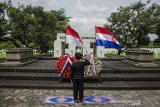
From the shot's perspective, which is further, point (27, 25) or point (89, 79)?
point (27, 25)

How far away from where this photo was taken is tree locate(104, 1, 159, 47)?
24.1 meters

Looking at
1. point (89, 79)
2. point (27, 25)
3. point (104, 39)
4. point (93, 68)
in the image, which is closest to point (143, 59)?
point (104, 39)

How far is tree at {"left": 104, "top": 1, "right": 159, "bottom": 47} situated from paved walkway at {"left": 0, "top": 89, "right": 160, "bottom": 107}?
15142mm

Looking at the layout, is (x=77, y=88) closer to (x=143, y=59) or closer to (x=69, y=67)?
(x=69, y=67)

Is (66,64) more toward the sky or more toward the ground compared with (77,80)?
more toward the sky

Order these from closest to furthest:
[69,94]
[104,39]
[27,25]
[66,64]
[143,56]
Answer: [69,94] < [66,64] < [104,39] < [143,56] < [27,25]

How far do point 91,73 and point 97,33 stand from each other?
2124mm

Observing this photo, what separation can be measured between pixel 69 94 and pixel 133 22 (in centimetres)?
1694

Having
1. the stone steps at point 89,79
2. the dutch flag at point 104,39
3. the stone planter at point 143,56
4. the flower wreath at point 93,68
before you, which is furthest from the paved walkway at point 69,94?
the stone planter at point 143,56

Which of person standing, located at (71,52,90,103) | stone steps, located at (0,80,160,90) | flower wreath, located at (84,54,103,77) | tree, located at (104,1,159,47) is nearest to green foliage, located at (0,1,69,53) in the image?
tree, located at (104,1,159,47)

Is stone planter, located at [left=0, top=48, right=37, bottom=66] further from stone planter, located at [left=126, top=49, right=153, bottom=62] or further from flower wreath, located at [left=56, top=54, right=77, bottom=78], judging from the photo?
stone planter, located at [left=126, top=49, right=153, bottom=62]

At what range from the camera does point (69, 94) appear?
369 inches

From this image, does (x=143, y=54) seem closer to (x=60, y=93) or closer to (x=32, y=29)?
(x=60, y=93)

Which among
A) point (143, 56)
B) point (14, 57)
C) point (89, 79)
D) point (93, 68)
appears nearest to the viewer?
point (93, 68)
